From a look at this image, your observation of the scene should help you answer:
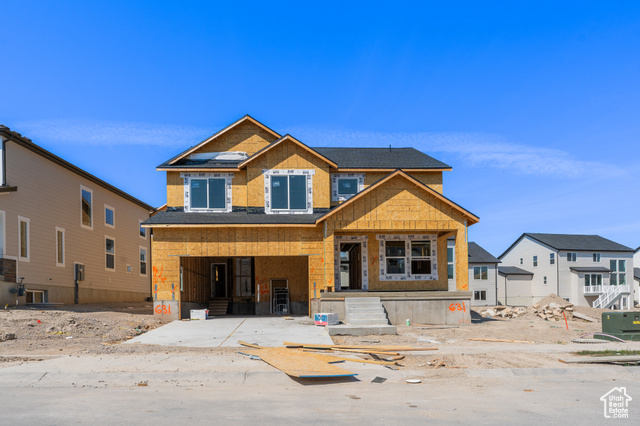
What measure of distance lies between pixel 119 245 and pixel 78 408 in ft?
96.0

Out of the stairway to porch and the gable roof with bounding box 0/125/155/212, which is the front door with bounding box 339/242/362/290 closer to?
the stairway to porch

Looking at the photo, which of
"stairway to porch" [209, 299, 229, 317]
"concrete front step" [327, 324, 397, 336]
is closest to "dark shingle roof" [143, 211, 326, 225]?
"concrete front step" [327, 324, 397, 336]

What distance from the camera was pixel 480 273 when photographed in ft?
182

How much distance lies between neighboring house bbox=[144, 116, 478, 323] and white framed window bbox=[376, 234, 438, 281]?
0.05 meters

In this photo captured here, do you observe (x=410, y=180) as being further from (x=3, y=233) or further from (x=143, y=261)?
(x=143, y=261)

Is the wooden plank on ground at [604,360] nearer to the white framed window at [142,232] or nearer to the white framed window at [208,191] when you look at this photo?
the white framed window at [208,191]

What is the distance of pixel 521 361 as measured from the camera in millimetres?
12914

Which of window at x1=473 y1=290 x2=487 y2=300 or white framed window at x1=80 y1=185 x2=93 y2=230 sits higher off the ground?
white framed window at x1=80 y1=185 x2=93 y2=230

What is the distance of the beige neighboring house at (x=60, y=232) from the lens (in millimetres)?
24047

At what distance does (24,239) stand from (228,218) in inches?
371

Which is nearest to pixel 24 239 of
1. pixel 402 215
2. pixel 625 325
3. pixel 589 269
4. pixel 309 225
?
pixel 309 225

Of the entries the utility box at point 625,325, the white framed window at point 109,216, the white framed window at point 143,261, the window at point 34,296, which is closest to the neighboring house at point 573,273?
the white framed window at point 143,261

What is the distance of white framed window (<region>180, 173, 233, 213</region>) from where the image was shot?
2536 centimetres

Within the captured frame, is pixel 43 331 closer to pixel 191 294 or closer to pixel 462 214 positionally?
pixel 191 294
